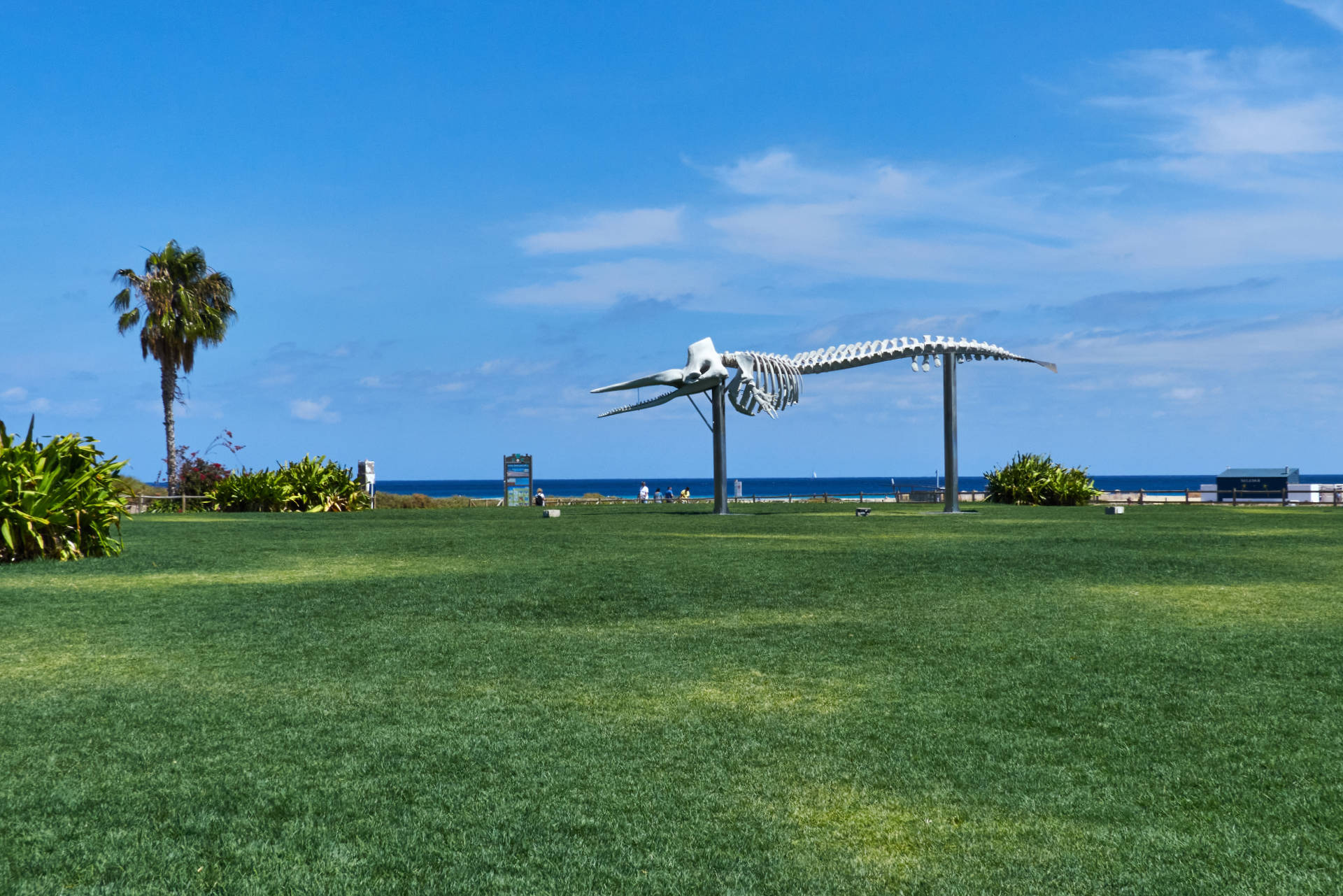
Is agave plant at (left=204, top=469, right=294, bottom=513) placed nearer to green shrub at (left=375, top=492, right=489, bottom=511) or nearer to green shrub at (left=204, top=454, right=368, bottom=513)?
green shrub at (left=204, top=454, right=368, bottom=513)

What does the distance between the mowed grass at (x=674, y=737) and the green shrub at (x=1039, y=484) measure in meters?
21.3

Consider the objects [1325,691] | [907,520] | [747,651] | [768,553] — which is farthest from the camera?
[907,520]

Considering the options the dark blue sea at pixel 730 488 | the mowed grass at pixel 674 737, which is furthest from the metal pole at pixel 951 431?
the dark blue sea at pixel 730 488

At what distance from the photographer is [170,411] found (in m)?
33.7

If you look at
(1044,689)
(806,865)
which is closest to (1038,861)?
(806,865)

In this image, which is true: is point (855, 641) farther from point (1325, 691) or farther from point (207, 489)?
point (207, 489)

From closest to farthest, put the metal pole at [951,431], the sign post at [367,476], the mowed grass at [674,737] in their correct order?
1. the mowed grass at [674,737]
2. the metal pole at [951,431]
3. the sign post at [367,476]

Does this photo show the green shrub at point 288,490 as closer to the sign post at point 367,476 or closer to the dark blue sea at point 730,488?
the sign post at point 367,476

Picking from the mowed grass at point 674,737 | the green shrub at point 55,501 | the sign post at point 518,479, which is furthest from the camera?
the sign post at point 518,479

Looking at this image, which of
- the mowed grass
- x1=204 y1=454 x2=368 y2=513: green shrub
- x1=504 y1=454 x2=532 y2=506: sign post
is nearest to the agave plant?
x1=204 y1=454 x2=368 y2=513: green shrub

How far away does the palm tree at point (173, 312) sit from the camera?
3381 cm

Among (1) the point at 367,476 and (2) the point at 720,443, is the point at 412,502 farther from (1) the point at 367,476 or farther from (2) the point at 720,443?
(2) the point at 720,443

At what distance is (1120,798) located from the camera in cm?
392

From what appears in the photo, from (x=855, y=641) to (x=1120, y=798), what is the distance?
3.26 m
